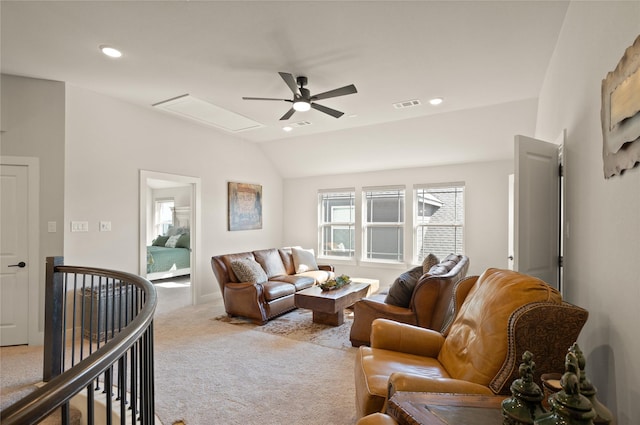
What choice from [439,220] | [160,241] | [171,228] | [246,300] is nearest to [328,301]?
[246,300]

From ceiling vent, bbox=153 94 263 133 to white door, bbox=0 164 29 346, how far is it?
1.77 m

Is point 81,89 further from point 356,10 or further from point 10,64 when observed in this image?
point 356,10

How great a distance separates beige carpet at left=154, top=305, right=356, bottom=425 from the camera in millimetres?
2305

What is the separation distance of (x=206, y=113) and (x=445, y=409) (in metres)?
4.57

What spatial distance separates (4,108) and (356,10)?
3.75 meters

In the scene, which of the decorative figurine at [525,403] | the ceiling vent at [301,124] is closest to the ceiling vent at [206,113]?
the ceiling vent at [301,124]

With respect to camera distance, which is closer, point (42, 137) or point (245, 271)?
point (42, 137)

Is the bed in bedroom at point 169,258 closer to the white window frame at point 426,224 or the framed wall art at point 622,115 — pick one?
the white window frame at point 426,224

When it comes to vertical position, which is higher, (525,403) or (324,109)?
(324,109)

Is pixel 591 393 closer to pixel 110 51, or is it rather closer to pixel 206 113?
pixel 110 51

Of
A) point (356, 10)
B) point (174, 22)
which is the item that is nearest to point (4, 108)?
point (174, 22)

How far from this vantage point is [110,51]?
292cm

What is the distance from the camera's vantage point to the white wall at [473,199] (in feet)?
17.5

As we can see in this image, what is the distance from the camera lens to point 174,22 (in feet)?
8.21
